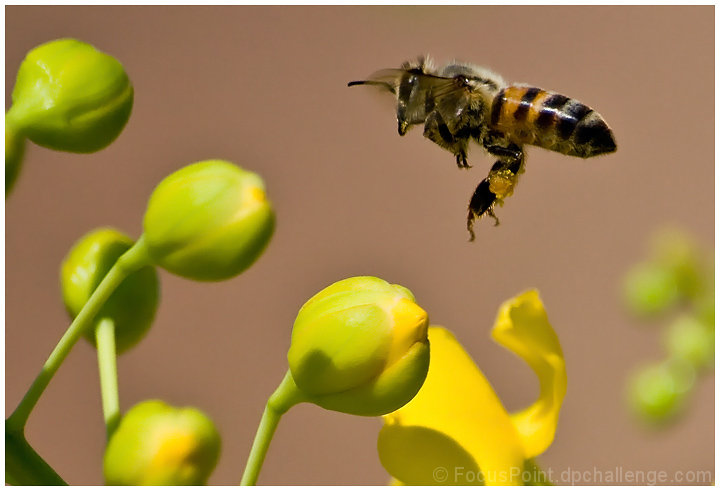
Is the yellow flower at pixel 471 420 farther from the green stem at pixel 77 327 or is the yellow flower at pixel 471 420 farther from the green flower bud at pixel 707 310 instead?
the green flower bud at pixel 707 310

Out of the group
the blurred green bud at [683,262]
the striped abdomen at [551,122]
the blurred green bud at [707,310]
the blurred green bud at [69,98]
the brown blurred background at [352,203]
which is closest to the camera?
the blurred green bud at [69,98]

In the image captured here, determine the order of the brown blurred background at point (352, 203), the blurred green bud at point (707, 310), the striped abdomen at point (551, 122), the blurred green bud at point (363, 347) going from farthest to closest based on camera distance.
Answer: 1. the brown blurred background at point (352, 203)
2. the blurred green bud at point (707, 310)
3. the striped abdomen at point (551, 122)
4. the blurred green bud at point (363, 347)

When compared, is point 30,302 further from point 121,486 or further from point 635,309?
point 121,486

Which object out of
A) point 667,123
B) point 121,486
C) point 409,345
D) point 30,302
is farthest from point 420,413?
point 667,123

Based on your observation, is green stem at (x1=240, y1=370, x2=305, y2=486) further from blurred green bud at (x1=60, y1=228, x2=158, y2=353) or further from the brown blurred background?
the brown blurred background

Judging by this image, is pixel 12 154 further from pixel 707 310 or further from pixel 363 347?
pixel 707 310

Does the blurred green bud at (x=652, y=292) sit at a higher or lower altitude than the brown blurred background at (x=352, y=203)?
higher

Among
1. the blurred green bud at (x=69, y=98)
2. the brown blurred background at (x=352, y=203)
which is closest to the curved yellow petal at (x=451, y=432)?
the blurred green bud at (x=69, y=98)
